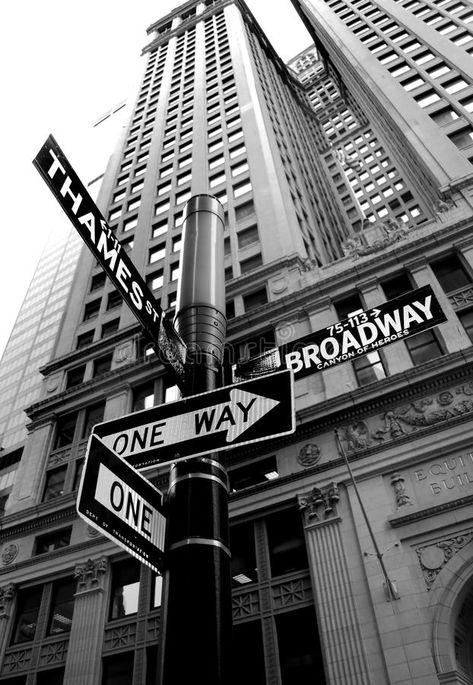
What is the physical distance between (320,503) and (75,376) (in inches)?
741

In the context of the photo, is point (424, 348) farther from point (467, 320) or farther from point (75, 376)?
point (75, 376)

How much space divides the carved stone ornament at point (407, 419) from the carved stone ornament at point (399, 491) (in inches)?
50.5

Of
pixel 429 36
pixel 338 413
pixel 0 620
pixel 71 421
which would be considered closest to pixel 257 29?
pixel 429 36

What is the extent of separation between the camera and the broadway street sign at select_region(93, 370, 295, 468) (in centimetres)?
567

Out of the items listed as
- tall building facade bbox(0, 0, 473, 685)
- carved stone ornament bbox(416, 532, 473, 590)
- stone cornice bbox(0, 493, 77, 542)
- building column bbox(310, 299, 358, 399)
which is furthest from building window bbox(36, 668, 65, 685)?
building column bbox(310, 299, 358, 399)

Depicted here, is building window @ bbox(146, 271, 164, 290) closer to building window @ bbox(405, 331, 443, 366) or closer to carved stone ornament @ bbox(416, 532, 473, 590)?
building window @ bbox(405, 331, 443, 366)

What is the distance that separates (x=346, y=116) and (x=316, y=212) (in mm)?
39423

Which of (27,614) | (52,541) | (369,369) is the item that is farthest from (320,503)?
(27,614)

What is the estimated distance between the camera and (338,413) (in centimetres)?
2052

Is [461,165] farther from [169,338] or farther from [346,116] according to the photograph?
[346,116]

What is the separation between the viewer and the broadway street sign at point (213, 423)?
567cm

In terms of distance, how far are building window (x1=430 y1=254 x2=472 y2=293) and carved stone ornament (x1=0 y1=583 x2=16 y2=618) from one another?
21275 mm

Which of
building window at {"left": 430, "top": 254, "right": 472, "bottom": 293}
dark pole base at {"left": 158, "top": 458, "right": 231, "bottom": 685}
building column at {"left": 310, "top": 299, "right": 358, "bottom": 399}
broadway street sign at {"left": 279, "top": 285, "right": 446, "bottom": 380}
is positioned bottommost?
dark pole base at {"left": 158, "top": 458, "right": 231, "bottom": 685}

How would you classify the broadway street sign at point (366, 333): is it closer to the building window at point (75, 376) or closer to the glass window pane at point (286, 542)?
the glass window pane at point (286, 542)
